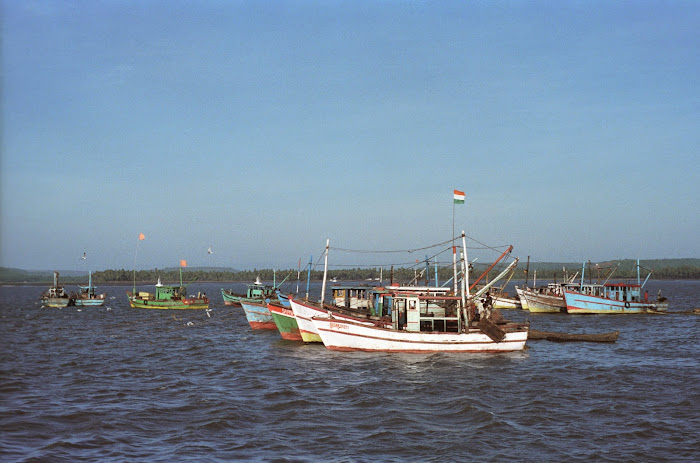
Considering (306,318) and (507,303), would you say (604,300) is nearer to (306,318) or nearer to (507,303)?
(507,303)

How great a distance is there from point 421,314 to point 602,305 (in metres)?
36.6

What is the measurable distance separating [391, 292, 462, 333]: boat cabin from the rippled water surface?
5.90 ft

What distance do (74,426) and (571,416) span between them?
16.2 meters

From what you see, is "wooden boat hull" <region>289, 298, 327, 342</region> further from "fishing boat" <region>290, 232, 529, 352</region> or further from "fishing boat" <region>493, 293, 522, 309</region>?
"fishing boat" <region>493, 293, 522, 309</region>

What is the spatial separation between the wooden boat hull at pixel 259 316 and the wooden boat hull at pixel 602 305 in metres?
32.4

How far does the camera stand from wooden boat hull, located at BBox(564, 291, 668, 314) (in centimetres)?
6072

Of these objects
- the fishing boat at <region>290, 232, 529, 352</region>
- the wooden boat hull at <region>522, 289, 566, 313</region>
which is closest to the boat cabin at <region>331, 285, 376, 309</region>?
the fishing boat at <region>290, 232, 529, 352</region>

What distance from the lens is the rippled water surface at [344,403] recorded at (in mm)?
16078

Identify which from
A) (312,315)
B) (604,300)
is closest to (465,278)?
(312,315)

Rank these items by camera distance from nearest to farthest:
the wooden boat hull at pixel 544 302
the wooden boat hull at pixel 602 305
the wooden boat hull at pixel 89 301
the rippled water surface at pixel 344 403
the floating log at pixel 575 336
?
the rippled water surface at pixel 344 403 < the floating log at pixel 575 336 < the wooden boat hull at pixel 602 305 < the wooden boat hull at pixel 544 302 < the wooden boat hull at pixel 89 301

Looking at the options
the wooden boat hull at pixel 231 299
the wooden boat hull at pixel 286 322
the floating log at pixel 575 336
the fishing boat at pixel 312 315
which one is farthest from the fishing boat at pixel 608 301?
the wooden boat hull at pixel 231 299

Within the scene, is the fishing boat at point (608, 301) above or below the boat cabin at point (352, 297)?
below

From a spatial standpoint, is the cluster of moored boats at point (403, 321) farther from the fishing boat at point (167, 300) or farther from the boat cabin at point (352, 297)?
the fishing boat at point (167, 300)

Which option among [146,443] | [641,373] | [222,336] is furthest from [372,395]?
[222,336]
